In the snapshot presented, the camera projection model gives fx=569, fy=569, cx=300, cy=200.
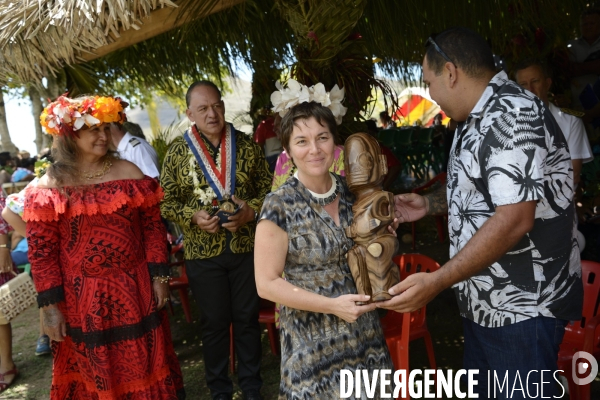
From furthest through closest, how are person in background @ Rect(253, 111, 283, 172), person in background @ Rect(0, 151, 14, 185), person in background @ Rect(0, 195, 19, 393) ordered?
person in background @ Rect(0, 151, 14, 185) → person in background @ Rect(253, 111, 283, 172) → person in background @ Rect(0, 195, 19, 393)

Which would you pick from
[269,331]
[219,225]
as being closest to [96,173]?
[219,225]

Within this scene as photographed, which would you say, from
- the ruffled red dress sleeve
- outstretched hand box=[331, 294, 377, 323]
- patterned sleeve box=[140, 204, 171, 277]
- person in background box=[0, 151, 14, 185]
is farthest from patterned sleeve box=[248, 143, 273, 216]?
person in background box=[0, 151, 14, 185]

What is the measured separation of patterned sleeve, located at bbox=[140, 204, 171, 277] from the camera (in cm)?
337

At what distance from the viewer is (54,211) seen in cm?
306

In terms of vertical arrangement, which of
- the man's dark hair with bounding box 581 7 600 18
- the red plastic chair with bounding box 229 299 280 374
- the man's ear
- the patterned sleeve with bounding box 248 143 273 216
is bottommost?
the red plastic chair with bounding box 229 299 280 374

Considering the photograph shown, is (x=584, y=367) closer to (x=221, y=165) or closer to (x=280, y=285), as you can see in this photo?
(x=280, y=285)

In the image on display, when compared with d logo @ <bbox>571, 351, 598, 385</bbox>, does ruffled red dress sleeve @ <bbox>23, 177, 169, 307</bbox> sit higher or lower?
higher

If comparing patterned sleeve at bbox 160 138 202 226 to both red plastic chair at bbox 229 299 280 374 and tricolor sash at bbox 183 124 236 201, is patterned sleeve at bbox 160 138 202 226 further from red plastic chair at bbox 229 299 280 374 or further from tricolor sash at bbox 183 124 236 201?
red plastic chair at bbox 229 299 280 374

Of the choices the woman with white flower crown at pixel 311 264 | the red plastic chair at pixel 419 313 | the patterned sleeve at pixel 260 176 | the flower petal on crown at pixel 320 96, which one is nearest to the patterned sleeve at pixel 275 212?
the woman with white flower crown at pixel 311 264

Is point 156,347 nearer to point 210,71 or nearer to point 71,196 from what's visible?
point 71,196

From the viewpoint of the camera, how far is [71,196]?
3.09 m

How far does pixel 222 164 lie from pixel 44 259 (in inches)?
46.7

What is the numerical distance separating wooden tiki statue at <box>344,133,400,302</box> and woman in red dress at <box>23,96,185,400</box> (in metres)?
1.58

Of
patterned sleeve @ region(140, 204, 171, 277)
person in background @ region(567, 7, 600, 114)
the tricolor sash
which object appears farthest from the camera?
person in background @ region(567, 7, 600, 114)
